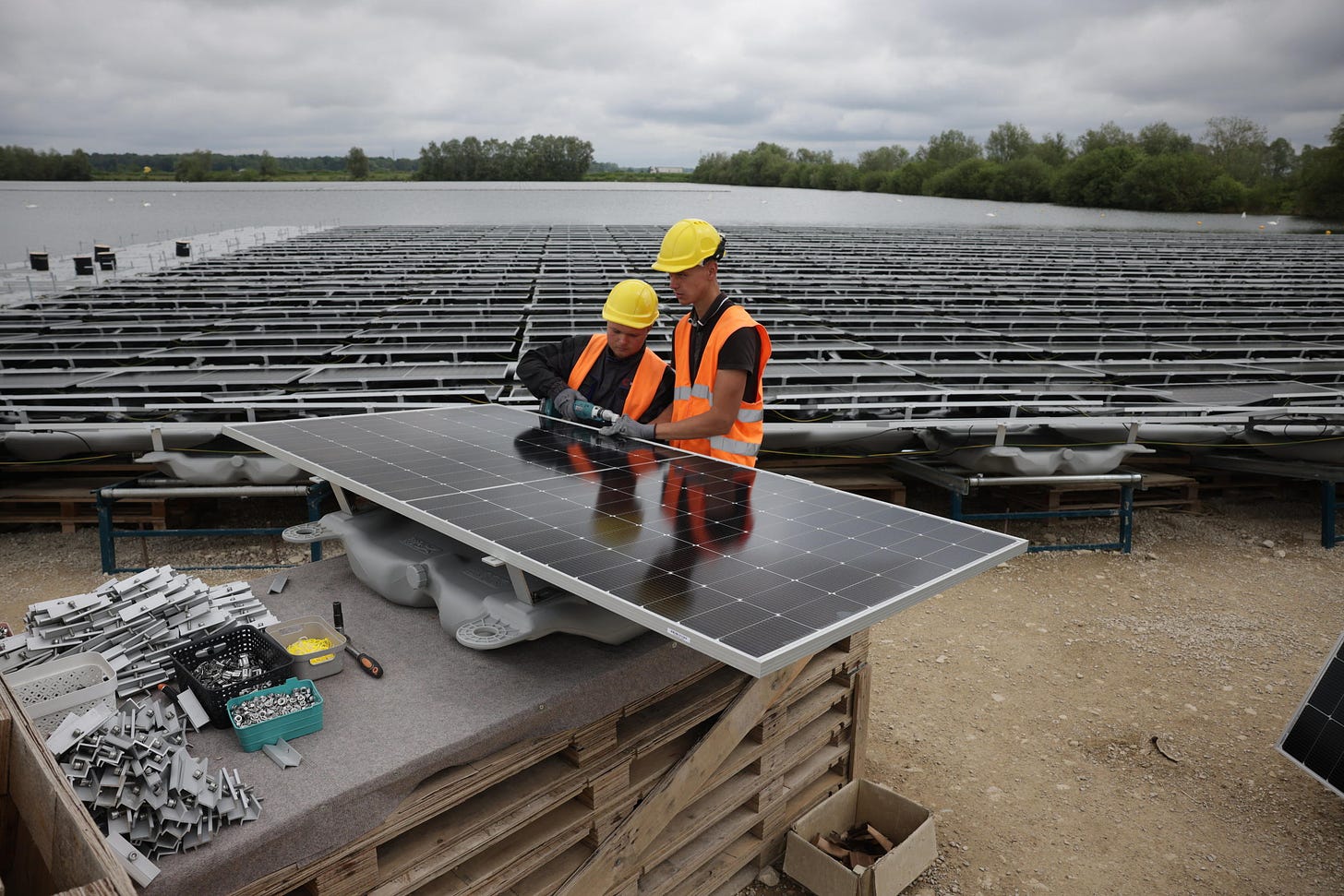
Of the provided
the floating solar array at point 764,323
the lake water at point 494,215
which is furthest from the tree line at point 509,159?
the floating solar array at point 764,323

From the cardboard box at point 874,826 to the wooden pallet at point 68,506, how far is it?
21.0 feet

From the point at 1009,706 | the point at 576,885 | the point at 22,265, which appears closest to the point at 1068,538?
the point at 1009,706

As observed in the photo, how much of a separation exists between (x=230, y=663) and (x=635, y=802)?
1.61 m

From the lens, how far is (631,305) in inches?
189

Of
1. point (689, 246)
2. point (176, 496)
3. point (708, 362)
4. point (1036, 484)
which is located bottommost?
point (1036, 484)

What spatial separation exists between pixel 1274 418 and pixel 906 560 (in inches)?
316

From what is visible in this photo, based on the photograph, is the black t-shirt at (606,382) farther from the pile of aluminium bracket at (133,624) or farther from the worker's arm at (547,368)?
the pile of aluminium bracket at (133,624)

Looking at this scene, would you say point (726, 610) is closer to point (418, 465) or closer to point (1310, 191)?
point (418, 465)

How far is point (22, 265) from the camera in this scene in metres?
25.9

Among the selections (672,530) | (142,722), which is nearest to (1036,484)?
(672,530)

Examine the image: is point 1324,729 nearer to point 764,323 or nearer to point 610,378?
point 610,378

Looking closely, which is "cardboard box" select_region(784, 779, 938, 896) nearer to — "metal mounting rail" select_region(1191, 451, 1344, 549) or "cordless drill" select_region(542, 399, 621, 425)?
"cordless drill" select_region(542, 399, 621, 425)

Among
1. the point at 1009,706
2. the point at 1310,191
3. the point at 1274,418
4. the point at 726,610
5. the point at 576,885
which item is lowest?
the point at 1009,706

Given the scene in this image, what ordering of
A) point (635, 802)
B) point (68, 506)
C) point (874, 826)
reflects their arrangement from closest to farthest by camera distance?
1. point (635, 802)
2. point (874, 826)
3. point (68, 506)
